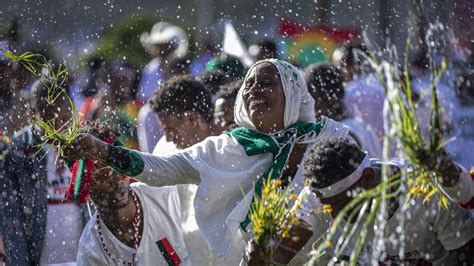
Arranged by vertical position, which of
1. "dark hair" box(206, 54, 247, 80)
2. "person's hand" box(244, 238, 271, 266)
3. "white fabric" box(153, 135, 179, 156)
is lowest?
"dark hair" box(206, 54, 247, 80)

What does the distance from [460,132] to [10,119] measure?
3294 mm

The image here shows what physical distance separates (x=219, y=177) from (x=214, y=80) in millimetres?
2282

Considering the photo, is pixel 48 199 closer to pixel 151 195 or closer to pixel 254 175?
pixel 151 195

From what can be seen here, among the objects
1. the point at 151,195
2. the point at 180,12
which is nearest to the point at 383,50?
the point at 180,12

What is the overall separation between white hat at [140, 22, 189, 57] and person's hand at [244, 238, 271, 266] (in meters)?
4.93

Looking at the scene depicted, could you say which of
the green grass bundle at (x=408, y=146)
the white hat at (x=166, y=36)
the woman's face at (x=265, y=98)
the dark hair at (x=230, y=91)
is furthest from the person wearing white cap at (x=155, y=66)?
the green grass bundle at (x=408, y=146)

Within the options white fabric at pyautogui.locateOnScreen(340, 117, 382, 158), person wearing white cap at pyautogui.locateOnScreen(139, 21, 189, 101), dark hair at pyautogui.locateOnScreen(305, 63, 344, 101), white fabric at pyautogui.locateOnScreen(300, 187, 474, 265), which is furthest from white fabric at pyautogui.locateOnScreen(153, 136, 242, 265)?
person wearing white cap at pyautogui.locateOnScreen(139, 21, 189, 101)

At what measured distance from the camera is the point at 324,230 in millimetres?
6598

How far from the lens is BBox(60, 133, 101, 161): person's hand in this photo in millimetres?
6719

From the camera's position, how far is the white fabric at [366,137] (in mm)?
8281

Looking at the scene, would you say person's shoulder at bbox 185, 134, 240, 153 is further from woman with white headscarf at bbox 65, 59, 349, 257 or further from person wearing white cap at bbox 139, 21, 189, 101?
person wearing white cap at bbox 139, 21, 189, 101

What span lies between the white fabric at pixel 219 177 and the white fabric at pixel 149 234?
36 centimetres

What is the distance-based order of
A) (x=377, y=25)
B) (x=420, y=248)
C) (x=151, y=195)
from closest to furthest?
(x=420, y=248) → (x=151, y=195) → (x=377, y=25)

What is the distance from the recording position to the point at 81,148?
674 cm
